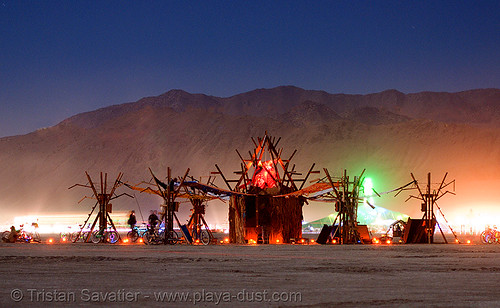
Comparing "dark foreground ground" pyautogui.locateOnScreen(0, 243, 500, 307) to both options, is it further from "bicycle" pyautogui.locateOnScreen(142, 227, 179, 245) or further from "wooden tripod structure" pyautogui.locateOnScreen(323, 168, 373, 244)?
"wooden tripod structure" pyautogui.locateOnScreen(323, 168, 373, 244)

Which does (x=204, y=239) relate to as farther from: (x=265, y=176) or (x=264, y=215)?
(x=265, y=176)

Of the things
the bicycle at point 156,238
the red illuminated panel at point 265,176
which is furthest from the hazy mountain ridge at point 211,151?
the bicycle at point 156,238

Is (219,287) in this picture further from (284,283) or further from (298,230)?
(298,230)

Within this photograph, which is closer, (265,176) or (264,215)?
(264,215)

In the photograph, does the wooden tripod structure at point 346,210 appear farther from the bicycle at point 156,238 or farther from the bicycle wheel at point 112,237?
the bicycle wheel at point 112,237

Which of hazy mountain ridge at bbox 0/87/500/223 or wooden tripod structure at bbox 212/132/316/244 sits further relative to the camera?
hazy mountain ridge at bbox 0/87/500/223

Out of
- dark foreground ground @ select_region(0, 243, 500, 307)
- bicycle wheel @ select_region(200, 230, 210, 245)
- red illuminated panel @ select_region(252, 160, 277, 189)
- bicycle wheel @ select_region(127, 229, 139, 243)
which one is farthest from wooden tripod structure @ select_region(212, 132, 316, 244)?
dark foreground ground @ select_region(0, 243, 500, 307)

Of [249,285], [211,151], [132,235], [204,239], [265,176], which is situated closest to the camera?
[249,285]

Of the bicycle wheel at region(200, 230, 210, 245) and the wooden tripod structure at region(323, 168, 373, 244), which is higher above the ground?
the wooden tripod structure at region(323, 168, 373, 244)

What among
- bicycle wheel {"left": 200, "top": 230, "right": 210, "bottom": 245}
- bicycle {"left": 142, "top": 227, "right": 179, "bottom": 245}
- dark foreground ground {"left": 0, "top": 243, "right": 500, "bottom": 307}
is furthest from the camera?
bicycle wheel {"left": 200, "top": 230, "right": 210, "bottom": 245}

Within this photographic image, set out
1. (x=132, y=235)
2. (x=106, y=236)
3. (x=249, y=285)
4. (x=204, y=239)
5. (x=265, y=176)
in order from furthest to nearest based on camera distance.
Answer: (x=265, y=176) → (x=132, y=235) → (x=106, y=236) → (x=204, y=239) → (x=249, y=285)

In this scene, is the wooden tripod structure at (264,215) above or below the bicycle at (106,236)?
above

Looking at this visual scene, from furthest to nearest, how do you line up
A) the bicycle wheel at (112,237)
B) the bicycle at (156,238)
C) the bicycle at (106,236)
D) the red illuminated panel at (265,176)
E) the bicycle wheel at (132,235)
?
the red illuminated panel at (265,176) → the bicycle wheel at (132,235) → the bicycle wheel at (112,237) → the bicycle at (106,236) → the bicycle at (156,238)

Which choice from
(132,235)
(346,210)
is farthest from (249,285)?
(132,235)
